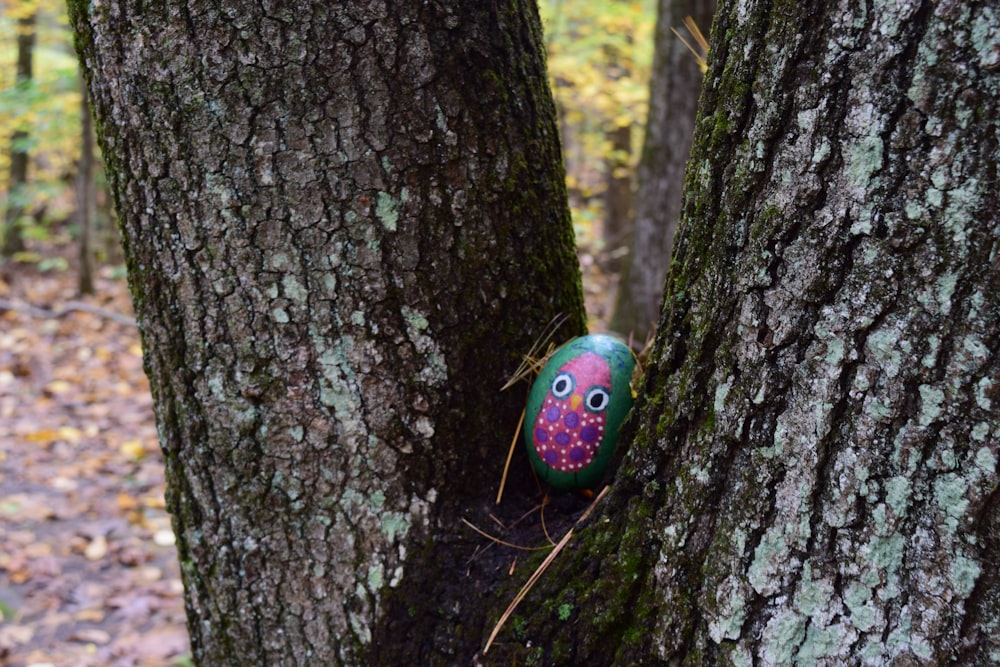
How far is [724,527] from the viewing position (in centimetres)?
123

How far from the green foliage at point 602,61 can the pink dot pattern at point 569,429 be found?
4952 millimetres

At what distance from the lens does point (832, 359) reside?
1.11m

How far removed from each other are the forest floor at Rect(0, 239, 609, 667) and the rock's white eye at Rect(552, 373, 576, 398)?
101 inches

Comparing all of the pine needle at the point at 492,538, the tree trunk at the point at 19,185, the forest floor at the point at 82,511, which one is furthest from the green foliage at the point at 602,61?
the tree trunk at the point at 19,185

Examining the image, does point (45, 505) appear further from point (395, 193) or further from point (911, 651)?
point (911, 651)

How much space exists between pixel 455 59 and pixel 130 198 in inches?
28.3

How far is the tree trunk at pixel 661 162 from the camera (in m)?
5.38

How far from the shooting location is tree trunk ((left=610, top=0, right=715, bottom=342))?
17.7 ft

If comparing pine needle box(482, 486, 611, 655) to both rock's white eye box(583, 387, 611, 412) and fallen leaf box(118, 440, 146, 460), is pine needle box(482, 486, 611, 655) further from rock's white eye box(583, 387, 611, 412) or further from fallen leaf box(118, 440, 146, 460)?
fallen leaf box(118, 440, 146, 460)

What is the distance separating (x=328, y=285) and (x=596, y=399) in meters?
0.66

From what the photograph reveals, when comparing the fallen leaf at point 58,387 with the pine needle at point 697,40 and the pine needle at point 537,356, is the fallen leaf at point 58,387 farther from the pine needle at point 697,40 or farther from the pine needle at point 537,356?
the pine needle at point 697,40

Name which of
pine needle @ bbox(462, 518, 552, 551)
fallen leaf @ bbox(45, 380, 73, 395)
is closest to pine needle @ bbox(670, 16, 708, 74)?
pine needle @ bbox(462, 518, 552, 551)

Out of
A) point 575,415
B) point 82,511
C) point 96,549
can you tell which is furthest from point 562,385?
point 82,511

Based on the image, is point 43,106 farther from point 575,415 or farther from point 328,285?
point 575,415
